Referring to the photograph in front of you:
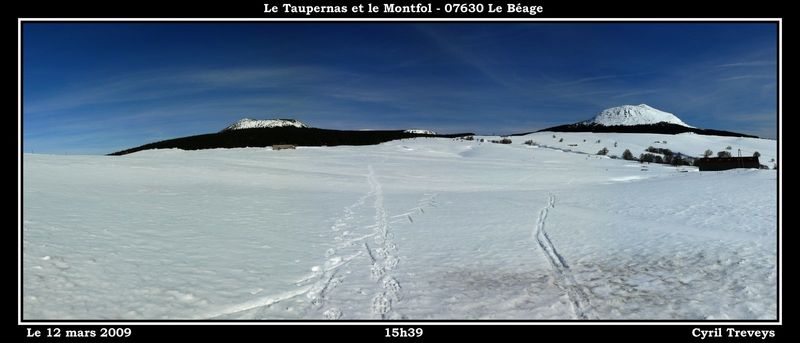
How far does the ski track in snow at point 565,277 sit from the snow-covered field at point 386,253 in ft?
0.17

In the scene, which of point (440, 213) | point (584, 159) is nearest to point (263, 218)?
point (440, 213)

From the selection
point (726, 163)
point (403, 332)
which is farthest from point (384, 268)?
point (726, 163)

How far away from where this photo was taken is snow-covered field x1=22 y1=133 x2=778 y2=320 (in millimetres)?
7266

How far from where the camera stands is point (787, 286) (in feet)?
25.8

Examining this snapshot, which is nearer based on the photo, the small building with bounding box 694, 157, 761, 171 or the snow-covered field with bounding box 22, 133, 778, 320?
the snow-covered field with bounding box 22, 133, 778, 320

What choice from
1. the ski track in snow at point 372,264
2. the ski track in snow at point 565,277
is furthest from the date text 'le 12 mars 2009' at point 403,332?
the ski track in snow at point 565,277

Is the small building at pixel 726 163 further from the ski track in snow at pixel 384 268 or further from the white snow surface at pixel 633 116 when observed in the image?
the white snow surface at pixel 633 116

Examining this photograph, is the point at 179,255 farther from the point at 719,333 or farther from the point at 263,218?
the point at 719,333

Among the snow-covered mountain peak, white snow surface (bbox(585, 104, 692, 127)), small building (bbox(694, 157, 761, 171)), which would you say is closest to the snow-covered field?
small building (bbox(694, 157, 761, 171))

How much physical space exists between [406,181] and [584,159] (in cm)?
3076

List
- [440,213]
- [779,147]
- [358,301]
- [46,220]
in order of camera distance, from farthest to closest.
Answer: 1. [440,213]
2. [46,220]
3. [779,147]
4. [358,301]

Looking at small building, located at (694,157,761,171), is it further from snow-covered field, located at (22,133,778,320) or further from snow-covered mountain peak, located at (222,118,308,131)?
snow-covered mountain peak, located at (222,118,308,131)

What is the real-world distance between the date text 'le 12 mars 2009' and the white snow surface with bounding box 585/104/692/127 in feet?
502

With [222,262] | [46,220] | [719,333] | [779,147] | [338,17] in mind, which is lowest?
[719,333]
